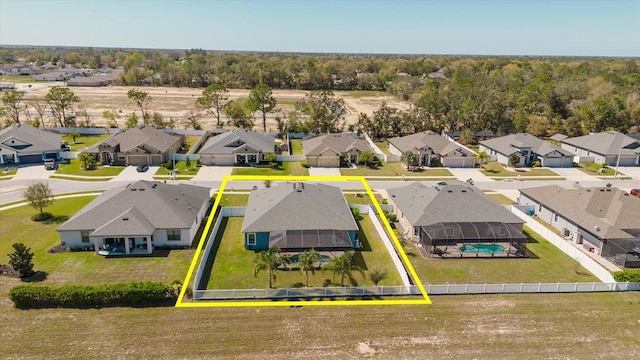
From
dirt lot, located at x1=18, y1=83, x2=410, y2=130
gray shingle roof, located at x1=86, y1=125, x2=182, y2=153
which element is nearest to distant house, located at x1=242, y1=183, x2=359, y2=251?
gray shingle roof, located at x1=86, y1=125, x2=182, y2=153

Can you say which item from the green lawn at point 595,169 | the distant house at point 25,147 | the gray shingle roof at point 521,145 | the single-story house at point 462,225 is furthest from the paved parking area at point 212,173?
the green lawn at point 595,169

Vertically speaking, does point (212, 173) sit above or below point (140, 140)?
below

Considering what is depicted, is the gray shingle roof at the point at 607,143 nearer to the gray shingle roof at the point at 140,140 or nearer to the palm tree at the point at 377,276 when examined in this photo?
the palm tree at the point at 377,276

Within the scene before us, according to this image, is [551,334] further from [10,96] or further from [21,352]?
[10,96]

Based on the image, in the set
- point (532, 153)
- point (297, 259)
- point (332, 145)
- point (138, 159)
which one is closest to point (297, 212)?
point (297, 259)

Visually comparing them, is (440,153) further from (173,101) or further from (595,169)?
(173,101)

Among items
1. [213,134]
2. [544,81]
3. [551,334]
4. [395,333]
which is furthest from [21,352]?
[544,81]

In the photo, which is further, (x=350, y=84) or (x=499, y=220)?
(x=350, y=84)
